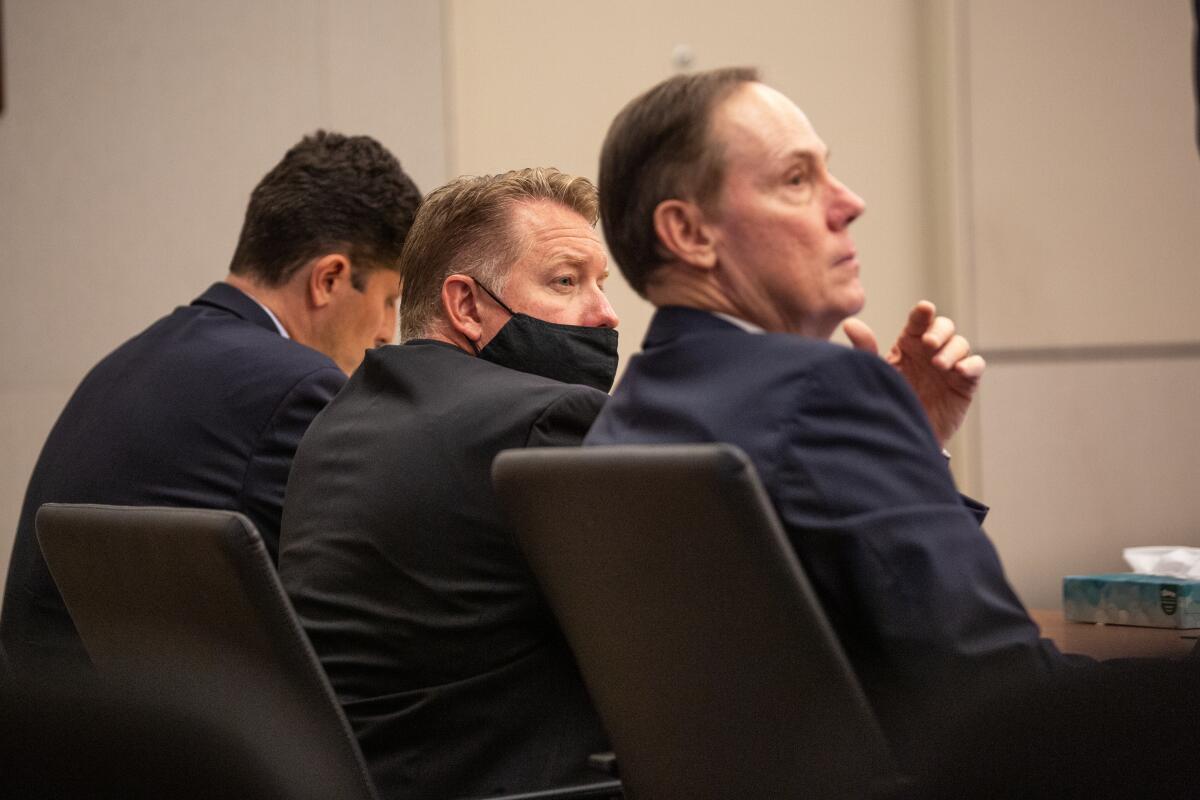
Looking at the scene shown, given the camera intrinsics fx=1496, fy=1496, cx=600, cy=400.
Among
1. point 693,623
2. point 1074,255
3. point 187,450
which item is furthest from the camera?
point 1074,255

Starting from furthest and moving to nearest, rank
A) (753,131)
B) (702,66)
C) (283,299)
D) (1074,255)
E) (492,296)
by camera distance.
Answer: (1074,255)
(702,66)
(283,299)
(492,296)
(753,131)

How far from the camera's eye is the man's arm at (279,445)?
238 cm

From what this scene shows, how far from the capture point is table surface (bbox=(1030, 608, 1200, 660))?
166cm

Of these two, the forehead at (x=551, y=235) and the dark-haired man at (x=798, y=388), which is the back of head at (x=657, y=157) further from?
the forehead at (x=551, y=235)

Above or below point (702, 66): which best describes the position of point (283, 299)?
below

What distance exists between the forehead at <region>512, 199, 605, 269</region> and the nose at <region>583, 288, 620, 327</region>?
50mm

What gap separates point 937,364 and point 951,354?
0.8 inches

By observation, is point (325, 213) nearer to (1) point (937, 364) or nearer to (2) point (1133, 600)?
(1) point (937, 364)

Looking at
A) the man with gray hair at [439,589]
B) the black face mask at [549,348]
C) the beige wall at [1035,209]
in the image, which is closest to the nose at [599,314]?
the black face mask at [549,348]

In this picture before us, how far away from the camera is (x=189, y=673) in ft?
4.74

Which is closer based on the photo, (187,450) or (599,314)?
(599,314)

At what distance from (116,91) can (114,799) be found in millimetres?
3344

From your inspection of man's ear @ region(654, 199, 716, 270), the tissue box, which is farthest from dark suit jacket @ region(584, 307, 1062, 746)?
the tissue box

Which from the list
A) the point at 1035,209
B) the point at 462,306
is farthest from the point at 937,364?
the point at 1035,209
